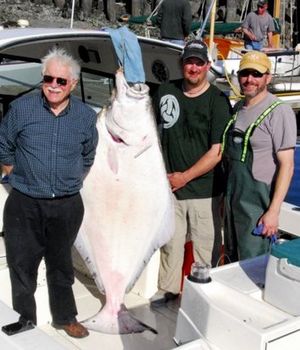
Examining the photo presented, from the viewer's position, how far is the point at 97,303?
144 inches

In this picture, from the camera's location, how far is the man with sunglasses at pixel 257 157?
10.0 ft

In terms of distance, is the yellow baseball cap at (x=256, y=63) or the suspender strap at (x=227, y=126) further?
the suspender strap at (x=227, y=126)

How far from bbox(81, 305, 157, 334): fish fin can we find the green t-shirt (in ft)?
2.42

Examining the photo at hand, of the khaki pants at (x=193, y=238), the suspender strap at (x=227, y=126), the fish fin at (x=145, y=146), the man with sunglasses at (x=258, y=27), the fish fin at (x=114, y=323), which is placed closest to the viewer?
the fish fin at (x=145, y=146)

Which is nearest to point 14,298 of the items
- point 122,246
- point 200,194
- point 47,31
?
point 122,246

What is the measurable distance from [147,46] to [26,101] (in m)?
1.78

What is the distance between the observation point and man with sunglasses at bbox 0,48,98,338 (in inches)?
111

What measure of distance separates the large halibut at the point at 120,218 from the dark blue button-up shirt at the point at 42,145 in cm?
21

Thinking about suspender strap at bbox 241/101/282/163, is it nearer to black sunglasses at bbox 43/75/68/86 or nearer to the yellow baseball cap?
the yellow baseball cap

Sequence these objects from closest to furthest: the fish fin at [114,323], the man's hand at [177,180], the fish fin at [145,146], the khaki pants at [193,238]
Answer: the fish fin at [145,146], the fish fin at [114,323], the man's hand at [177,180], the khaki pants at [193,238]

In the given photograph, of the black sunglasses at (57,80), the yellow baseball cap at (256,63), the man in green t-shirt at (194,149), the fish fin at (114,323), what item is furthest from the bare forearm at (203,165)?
the black sunglasses at (57,80)

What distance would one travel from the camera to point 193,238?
361cm

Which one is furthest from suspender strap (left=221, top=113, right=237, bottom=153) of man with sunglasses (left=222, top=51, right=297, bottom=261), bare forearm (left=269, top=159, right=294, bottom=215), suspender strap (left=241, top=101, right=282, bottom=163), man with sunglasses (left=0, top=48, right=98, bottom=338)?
man with sunglasses (left=0, top=48, right=98, bottom=338)

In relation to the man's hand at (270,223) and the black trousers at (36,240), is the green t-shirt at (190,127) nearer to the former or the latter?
the man's hand at (270,223)
